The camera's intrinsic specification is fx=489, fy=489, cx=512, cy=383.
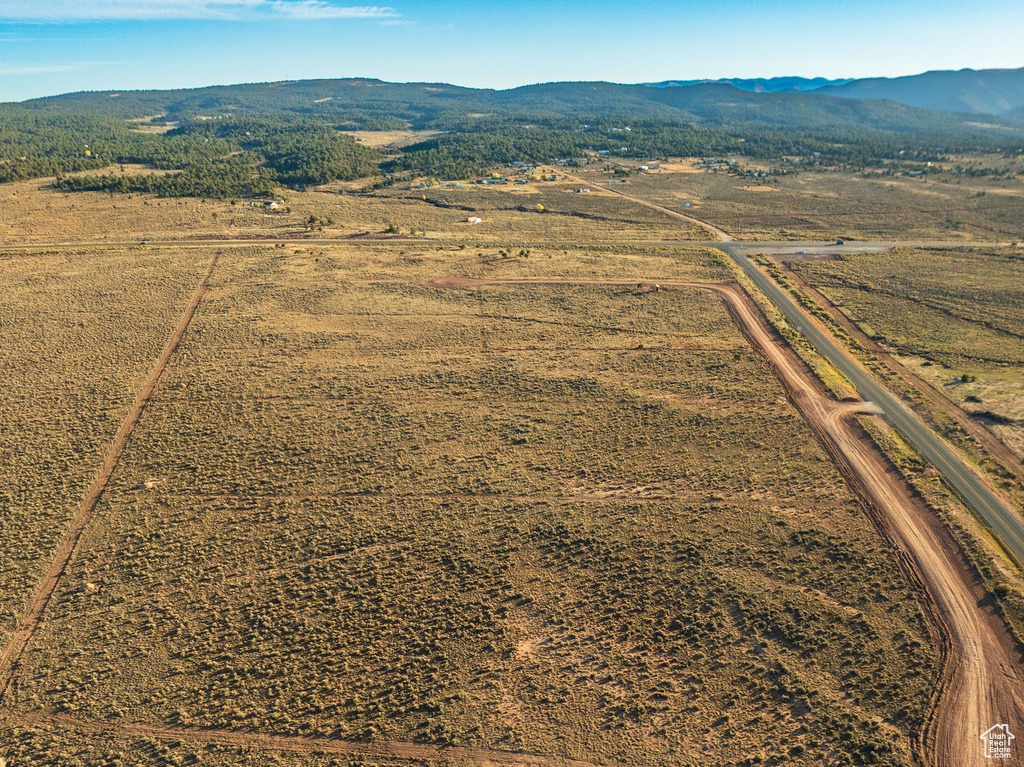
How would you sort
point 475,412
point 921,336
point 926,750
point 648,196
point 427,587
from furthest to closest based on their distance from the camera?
point 648,196 → point 921,336 → point 475,412 → point 427,587 → point 926,750

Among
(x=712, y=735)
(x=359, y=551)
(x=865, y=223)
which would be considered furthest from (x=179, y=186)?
(x=865, y=223)

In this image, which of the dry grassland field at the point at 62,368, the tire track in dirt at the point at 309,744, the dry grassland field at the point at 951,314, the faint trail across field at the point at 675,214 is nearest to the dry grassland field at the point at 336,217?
the faint trail across field at the point at 675,214

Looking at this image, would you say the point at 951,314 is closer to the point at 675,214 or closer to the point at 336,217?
the point at 675,214

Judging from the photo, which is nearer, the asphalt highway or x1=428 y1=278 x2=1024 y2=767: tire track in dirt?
x1=428 y1=278 x2=1024 y2=767: tire track in dirt

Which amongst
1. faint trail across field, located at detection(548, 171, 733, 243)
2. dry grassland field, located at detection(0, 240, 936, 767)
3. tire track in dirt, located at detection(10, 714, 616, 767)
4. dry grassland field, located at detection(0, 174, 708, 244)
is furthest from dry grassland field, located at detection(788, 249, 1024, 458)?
tire track in dirt, located at detection(10, 714, 616, 767)

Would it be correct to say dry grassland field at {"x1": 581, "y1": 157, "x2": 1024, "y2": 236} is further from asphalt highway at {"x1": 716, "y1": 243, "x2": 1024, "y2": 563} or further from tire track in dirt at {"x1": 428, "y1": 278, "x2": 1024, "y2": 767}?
tire track in dirt at {"x1": 428, "y1": 278, "x2": 1024, "y2": 767}

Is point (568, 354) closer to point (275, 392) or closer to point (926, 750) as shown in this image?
point (275, 392)

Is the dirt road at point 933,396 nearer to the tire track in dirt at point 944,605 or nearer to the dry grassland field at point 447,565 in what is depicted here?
the tire track in dirt at point 944,605
